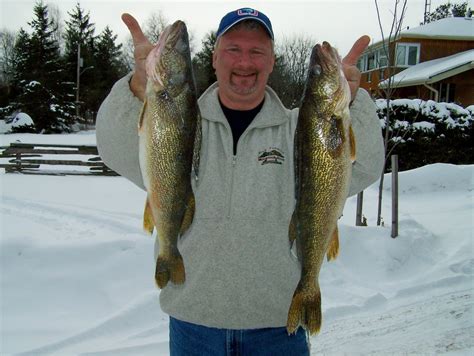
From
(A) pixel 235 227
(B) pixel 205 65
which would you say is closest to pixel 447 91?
(B) pixel 205 65

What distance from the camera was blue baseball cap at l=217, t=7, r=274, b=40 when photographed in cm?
244

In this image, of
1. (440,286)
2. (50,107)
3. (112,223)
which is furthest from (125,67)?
(440,286)

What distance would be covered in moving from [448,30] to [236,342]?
86.5 ft

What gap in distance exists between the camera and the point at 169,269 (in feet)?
7.11

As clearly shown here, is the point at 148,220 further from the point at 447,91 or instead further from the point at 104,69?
the point at 104,69

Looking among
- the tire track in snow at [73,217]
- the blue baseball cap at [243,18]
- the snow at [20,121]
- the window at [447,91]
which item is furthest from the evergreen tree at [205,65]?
the blue baseball cap at [243,18]

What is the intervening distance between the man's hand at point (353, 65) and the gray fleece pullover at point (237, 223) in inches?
3.3

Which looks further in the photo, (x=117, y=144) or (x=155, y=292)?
(x=155, y=292)

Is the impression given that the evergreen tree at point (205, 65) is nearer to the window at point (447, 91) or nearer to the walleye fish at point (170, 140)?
the window at point (447, 91)

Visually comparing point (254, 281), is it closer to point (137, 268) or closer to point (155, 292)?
point (155, 292)

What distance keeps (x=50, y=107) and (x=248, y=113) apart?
30.5 m

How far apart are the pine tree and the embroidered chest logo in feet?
99.6

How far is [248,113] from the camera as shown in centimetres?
256

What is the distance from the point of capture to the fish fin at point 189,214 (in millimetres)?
2199
